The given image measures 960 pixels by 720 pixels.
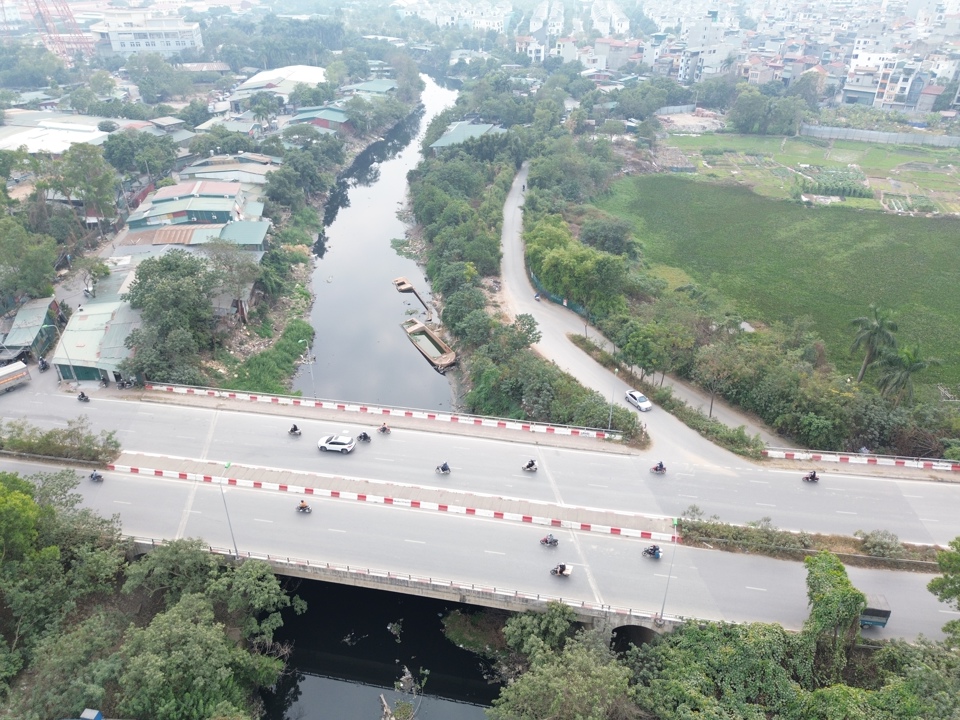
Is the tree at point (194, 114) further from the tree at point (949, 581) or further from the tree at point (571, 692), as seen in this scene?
the tree at point (949, 581)

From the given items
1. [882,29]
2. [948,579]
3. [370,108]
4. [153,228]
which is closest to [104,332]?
[153,228]

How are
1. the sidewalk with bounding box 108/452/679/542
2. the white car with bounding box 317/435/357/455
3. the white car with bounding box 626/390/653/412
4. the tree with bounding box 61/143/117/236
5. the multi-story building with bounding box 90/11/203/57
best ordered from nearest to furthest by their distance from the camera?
the sidewalk with bounding box 108/452/679/542 → the white car with bounding box 317/435/357/455 → the white car with bounding box 626/390/653/412 → the tree with bounding box 61/143/117/236 → the multi-story building with bounding box 90/11/203/57

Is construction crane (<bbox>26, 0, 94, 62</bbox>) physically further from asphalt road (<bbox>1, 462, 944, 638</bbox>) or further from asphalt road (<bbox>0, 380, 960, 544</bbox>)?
asphalt road (<bbox>1, 462, 944, 638</bbox>)

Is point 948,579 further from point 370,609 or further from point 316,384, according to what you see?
point 316,384

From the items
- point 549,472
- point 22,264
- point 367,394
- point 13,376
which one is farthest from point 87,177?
point 549,472

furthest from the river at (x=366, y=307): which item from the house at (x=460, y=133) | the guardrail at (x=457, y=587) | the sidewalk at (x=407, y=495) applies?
the guardrail at (x=457, y=587)

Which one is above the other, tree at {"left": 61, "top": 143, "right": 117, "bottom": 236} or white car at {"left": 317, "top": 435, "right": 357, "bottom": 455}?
tree at {"left": 61, "top": 143, "right": 117, "bottom": 236}

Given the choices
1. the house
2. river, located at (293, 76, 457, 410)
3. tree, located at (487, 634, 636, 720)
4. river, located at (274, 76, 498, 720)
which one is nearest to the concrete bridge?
tree, located at (487, 634, 636, 720)
